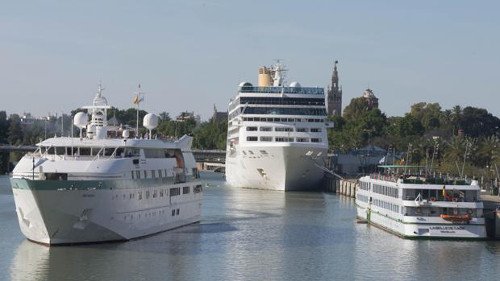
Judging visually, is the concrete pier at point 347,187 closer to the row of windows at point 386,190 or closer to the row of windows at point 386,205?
the row of windows at point 386,190

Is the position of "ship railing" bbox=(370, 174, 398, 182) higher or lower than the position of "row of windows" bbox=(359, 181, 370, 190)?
higher

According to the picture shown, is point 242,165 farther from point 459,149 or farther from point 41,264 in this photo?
point 41,264

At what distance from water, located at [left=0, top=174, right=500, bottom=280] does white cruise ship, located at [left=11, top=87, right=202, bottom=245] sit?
972 mm

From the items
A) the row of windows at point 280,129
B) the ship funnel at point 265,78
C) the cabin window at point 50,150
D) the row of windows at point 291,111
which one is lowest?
the cabin window at point 50,150

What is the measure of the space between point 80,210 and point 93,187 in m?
1.41

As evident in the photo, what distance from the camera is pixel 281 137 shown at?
118 metres

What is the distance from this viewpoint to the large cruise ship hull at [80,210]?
174 ft

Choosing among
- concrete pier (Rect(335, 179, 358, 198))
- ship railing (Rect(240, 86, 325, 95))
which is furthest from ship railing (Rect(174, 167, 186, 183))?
ship railing (Rect(240, 86, 325, 95))

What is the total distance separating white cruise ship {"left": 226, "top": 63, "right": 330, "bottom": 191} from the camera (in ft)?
382

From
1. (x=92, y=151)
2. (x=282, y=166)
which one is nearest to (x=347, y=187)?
(x=282, y=166)

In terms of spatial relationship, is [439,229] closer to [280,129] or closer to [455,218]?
[455,218]

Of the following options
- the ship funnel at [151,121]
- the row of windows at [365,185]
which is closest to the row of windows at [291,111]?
the row of windows at [365,185]

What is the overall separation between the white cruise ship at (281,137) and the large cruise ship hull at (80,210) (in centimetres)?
5641

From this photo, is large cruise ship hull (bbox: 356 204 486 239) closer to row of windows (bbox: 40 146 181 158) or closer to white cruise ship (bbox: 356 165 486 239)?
white cruise ship (bbox: 356 165 486 239)
